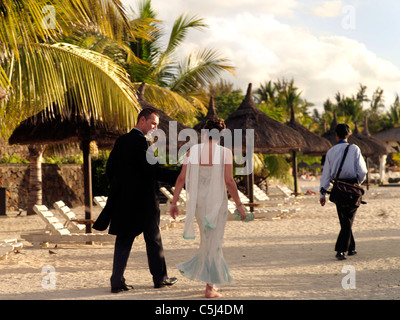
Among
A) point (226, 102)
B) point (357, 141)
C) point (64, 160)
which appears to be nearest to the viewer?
point (64, 160)

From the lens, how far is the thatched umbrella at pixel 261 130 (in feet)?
49.4

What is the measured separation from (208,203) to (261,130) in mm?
10383

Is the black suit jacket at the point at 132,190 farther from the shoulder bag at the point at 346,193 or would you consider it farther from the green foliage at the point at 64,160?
the green foliage at the point at 64,160

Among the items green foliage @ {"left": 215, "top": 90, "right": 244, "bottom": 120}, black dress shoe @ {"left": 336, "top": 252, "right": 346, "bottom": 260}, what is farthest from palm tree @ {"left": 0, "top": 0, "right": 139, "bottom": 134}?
green foliage @ {"left": 215, "top": 90, "right": 244, "bottom": 120}

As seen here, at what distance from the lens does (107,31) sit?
32.4 ft

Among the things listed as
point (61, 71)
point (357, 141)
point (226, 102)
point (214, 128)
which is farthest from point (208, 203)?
point (226, 102)

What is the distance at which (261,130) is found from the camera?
1534 centimetres

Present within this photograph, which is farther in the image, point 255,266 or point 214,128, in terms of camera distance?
point 255,266

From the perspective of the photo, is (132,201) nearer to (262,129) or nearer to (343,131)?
(343,131)

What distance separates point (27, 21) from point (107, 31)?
1.53 metres

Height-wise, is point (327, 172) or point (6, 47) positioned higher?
point (6, 47)

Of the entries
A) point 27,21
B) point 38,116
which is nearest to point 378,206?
point 38,116
